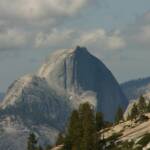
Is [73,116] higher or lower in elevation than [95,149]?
higher

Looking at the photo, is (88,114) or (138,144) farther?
(88,114)

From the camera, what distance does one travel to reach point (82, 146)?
5094 inches

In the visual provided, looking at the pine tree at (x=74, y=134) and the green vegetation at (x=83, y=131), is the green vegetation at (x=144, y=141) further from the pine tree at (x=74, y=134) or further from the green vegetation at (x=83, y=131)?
the pine tree at (x=74, y=134)

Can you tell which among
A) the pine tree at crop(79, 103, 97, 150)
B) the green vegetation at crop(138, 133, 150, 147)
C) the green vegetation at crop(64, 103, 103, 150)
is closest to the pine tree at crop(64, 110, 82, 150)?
the green vegetation at crop(64, 103, 103, 150)

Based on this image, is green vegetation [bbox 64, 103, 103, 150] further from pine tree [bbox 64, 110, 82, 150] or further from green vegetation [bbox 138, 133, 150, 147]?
green vegetation [bbox 138, 133, 150, 147]

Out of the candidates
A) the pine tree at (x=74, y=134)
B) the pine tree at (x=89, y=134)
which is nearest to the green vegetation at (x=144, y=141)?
the pine tree at (x=89, y=134)

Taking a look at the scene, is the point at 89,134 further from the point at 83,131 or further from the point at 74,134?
the point at 74,134

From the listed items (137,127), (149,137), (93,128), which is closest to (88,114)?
(93,128)

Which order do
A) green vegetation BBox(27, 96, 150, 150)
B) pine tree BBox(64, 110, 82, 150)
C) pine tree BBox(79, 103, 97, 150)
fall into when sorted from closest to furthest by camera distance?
green vegetation BBox(27, 96, 150, 150) < pine tree BBox(79, 103, 97, 150) < pine tree BBox(64, 110, 82, 150)

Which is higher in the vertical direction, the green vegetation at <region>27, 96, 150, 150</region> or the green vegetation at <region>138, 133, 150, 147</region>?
the green vegetation at <region>27, 96, 150, 150</region>

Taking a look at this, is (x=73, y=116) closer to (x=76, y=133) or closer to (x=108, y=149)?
(x=76, y=133)

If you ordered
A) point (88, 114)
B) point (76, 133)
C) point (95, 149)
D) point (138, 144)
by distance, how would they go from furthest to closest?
point (76, 133)
point (88, 114)
point (95, 149)
point (138, 144)

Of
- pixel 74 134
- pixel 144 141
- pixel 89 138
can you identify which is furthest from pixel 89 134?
pixel 144 141

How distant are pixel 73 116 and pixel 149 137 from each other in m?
48.4
